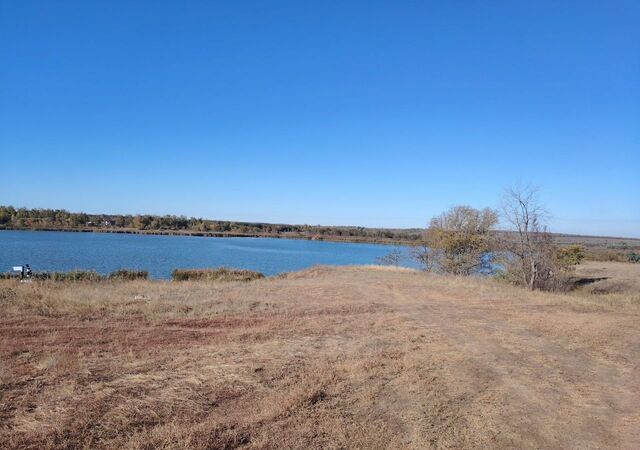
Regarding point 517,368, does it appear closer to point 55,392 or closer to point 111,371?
point 111,371

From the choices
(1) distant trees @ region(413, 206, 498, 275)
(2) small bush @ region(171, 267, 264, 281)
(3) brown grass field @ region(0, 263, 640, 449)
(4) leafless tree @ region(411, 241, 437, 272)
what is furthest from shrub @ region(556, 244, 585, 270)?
(2) small bush @ region(171, 267, 264, 281)

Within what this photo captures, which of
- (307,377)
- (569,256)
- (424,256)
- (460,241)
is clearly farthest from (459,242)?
(307,377)

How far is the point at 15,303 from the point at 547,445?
14303 millimetres

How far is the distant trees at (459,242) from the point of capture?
124 feet

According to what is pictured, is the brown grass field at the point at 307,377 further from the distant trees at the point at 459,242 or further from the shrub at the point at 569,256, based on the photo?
the distant trees at the point at 459,242

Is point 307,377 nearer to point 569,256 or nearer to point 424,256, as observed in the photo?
point 569,256

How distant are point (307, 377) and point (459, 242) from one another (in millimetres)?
33101

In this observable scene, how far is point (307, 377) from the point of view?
719 centimetres

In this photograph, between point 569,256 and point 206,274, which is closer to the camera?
point 206,274

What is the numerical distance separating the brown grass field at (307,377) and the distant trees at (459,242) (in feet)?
76.1

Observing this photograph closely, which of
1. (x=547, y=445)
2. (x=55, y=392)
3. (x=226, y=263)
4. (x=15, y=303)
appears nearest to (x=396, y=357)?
(x=547, y=445)

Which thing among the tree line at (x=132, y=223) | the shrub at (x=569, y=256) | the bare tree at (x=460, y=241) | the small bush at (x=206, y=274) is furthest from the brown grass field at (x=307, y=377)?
the tree line at (x=132, y=223)

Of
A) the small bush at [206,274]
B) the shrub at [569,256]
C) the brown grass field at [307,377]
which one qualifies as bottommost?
the small bush at [206,274]

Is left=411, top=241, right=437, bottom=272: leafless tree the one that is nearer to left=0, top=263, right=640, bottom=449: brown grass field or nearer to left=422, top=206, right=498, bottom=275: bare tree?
left=422, top=206, right=498, bottom=275: bare tree
